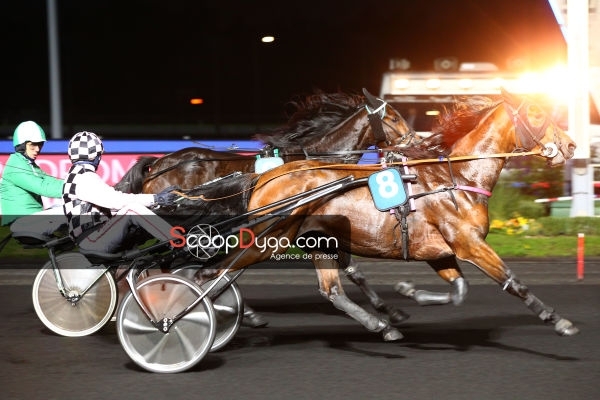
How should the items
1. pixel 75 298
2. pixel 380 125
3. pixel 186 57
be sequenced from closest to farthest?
1. pixel 75 298
2. pixel 380 125
3. pixel 186 57

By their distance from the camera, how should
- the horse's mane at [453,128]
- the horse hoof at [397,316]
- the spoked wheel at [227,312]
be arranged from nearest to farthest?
1. the spoked wheel at [227,312]
2. the horse's mane at [453,128]
3. the horse hoof at [397,316]

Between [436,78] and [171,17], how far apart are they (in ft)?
79.3

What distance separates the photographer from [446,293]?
689cm

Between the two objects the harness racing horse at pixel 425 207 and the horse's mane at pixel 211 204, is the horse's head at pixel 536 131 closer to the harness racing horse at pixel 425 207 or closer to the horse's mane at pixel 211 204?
the harness racing horse at pixel 425 207

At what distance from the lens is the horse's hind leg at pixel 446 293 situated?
21.9ft

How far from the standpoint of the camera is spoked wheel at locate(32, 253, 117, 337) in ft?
24.0

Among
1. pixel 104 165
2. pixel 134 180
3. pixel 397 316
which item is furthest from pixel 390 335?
pixel 104 165

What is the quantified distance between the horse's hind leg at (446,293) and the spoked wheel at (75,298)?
89.3 inches

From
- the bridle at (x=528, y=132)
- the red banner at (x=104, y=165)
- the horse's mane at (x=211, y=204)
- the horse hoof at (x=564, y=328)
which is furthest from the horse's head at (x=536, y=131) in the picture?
the red banner at (x=104, y=165)

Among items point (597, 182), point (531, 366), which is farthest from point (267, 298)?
point (597, 182)

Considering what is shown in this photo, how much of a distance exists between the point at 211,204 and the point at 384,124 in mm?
2731

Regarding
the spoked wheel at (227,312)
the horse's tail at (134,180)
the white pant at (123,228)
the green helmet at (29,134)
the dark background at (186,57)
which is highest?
the dark background at (186,57)

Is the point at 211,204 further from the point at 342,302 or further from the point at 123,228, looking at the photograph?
the point at 342,302

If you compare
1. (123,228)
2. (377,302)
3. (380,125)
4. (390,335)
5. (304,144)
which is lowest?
(390,335)
